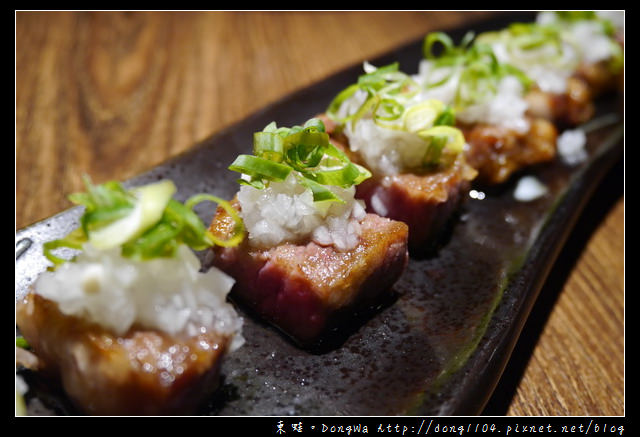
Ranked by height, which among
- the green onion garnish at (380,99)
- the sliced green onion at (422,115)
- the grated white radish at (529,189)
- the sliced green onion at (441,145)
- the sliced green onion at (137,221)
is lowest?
the grated white radish at (529,189)

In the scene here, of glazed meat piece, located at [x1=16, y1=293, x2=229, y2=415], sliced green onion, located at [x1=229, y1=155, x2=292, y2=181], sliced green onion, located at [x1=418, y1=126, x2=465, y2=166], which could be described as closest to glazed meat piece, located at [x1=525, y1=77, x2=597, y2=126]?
sliced green onion, located at [x1=418, y1=126, x2=465, y2=166]

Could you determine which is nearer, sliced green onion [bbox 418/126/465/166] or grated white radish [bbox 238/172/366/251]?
grated white radish [bbox 238/172/366/251]

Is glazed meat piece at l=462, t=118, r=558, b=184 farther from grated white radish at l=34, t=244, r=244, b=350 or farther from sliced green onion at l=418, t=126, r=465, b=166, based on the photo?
grated white radish at l=34, t=244, r=244, b=350

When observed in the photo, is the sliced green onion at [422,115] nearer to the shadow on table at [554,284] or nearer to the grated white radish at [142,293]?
the shadow on table at [554,284]

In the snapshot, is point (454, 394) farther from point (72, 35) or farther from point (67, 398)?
point (72, 35)

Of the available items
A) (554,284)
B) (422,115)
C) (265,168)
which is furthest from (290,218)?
(554,284)

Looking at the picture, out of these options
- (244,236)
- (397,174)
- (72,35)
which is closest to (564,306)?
(397,174)

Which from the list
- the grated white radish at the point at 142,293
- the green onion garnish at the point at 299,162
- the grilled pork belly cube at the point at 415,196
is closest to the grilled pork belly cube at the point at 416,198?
the grilled pork belly cube at the point at 415,196
